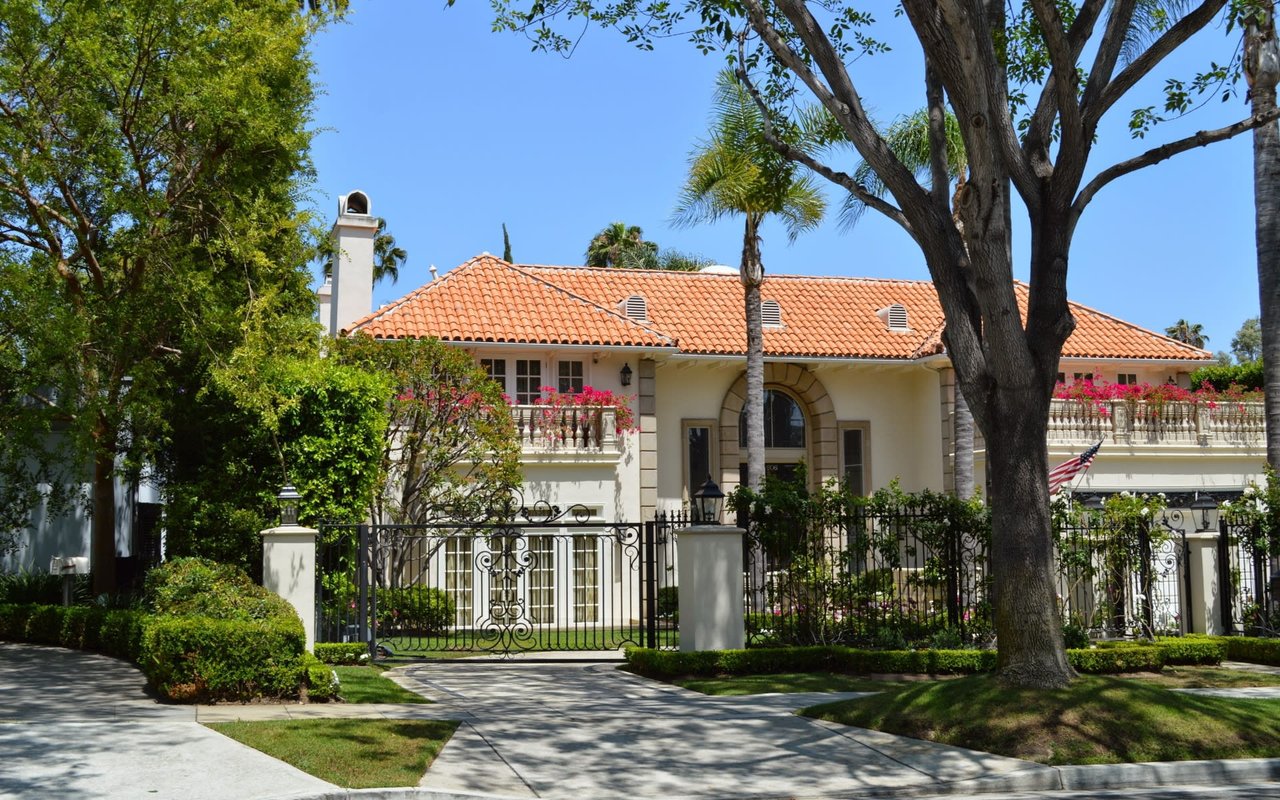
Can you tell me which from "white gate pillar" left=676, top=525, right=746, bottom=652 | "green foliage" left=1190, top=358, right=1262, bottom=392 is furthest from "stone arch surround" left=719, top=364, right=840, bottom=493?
"white gate pillar" left=676, top=525, right=746, bottom=652

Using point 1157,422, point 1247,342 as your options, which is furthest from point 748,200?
point 1247,342

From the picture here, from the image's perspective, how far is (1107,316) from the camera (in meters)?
31.9

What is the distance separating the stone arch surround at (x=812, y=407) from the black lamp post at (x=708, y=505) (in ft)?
40.5

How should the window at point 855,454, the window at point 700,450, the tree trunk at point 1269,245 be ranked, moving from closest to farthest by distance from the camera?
the tree trunk at point 1269,245, the window at point 700,450, the window at point 855,454

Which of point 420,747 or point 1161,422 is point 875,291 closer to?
point 1161,422

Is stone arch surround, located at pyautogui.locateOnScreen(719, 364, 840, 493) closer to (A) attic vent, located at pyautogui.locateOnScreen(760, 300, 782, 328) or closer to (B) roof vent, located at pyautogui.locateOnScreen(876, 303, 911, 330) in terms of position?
(A) attic vent, located at pyautogui.locateOnScreen(760, 300, 782, 328)

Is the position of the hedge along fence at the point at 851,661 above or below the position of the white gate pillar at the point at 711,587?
below

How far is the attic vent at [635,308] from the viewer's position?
2822 cm

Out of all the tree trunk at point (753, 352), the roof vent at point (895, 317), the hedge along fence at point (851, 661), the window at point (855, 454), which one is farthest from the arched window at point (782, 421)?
the hedge along fence at point (851, 661)

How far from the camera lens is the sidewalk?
8742mm

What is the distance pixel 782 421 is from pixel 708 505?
46.4 ft

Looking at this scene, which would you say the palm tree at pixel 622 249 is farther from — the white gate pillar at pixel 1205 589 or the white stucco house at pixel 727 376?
the white gate pillar at pixel 1205 589

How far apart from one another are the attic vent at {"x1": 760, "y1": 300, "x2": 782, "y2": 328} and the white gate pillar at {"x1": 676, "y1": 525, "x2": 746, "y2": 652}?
14347 millimetres

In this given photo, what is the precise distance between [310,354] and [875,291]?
1859 centimetres
